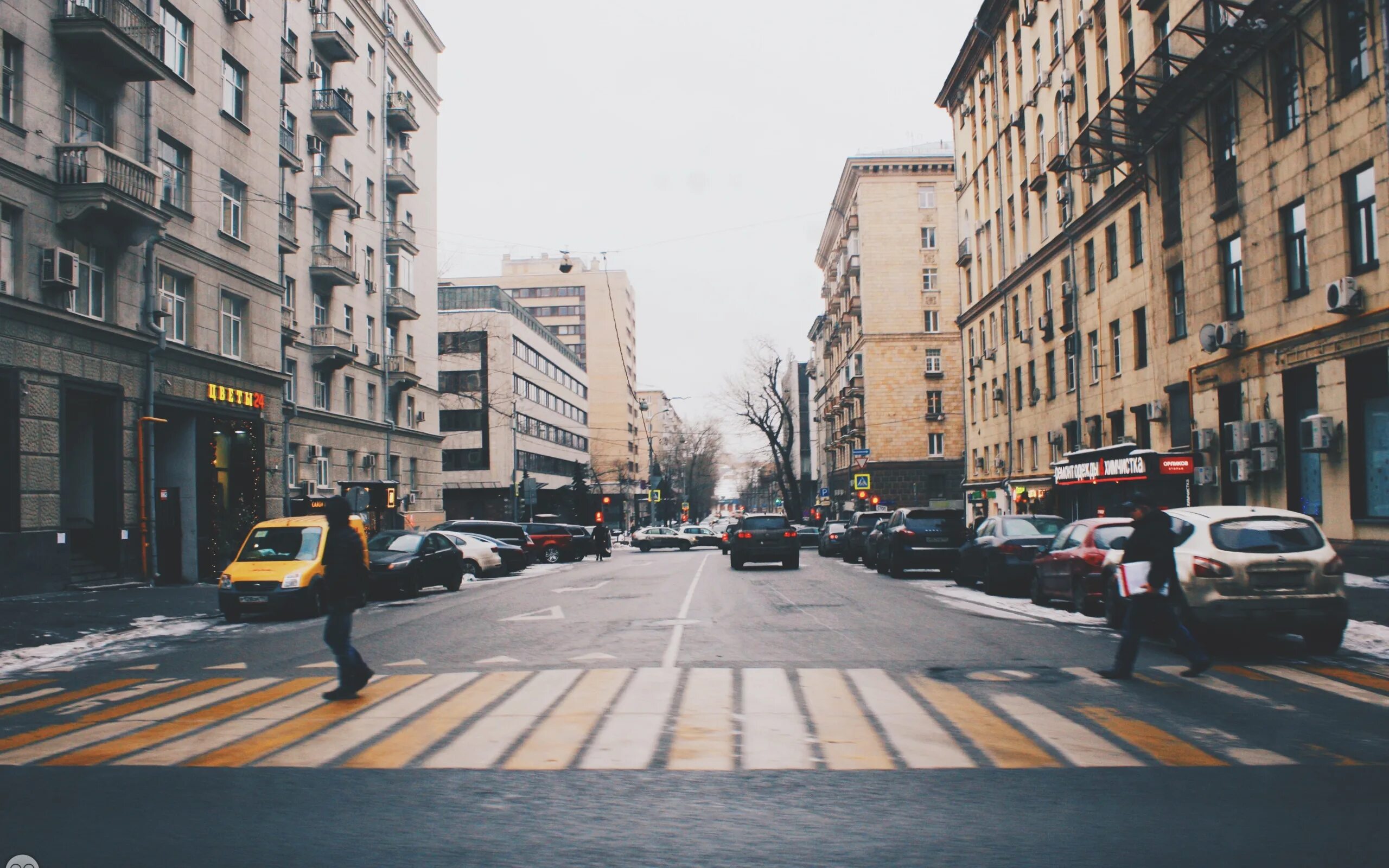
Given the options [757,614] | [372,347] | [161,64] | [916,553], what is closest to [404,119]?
[372,347]

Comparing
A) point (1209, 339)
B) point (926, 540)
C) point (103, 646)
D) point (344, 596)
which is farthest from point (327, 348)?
point (344, 596)

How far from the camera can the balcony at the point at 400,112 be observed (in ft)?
151

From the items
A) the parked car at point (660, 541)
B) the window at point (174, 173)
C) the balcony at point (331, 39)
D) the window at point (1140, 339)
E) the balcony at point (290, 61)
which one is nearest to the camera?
the window at point (174, 173)

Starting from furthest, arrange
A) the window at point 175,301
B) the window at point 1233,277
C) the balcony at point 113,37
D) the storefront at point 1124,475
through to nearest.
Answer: the window at point 175,301
the storefront at point 1124,475
the window at point 1233,277
the balcony at point 113,37

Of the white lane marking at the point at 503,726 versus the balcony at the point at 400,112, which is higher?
the balcony at the point at 400,112

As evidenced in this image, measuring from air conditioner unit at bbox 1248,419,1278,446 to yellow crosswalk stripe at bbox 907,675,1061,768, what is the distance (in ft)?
49.3

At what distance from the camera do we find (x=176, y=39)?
26.8 m

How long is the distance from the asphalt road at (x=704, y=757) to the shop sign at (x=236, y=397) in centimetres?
1545

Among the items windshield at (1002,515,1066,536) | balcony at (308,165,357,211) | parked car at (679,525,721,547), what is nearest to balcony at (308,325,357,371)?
balcony at (308,165,357,211)

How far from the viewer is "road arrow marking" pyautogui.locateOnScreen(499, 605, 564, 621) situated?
54.4 ft

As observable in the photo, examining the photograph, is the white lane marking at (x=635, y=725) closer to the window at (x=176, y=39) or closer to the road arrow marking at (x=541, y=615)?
the road arrow marking at (x=541, y=615)

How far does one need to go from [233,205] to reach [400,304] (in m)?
16.6

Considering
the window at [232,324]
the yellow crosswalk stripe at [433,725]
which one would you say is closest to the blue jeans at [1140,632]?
the yellow crosswalk stripe at [433,725]

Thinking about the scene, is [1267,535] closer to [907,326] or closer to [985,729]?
[985,729]
